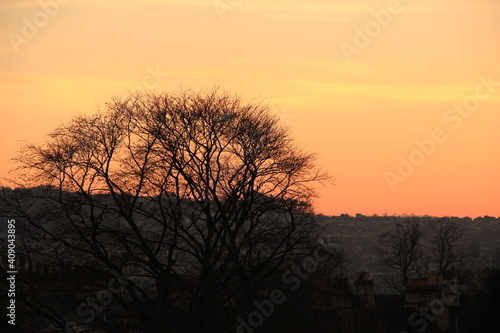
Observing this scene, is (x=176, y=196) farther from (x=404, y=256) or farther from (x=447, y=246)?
(x=447, y=246)

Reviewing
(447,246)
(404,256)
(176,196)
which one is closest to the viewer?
(176,196)

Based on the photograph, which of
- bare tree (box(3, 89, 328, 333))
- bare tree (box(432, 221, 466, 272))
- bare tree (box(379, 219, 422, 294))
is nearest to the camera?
bare tree (box(3, 89, 328, 333))

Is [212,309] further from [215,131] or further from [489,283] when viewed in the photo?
[489,283]

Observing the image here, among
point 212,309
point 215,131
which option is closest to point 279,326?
point 212,309

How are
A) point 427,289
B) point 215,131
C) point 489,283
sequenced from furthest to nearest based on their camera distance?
point 427,289, point 489,283, point 215,131

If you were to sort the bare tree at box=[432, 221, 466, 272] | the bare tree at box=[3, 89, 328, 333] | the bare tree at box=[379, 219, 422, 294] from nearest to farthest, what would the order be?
the bare tree at box=[3, 89, 328, 333]
the bare tree at box=[432, 221, 466, 272]
the bare tree at box=[379, 219, 422, 294]

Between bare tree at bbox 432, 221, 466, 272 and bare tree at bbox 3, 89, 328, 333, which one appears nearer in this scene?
bare tree at bbox 3, 89, 328, 333

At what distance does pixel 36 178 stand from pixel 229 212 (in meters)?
9.21

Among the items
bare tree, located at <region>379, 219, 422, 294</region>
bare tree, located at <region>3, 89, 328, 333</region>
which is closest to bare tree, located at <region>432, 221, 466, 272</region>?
bare tree, located at <region>379, 219, 422, 294</region>

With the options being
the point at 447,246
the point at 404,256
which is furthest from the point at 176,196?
the point at 447,246

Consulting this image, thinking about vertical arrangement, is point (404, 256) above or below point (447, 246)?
below

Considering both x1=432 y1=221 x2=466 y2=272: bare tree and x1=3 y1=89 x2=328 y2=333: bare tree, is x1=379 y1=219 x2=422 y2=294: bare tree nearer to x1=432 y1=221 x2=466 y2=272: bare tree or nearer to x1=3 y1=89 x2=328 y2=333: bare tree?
x1=432 y1=221 x2=466 y2=272: bare tree

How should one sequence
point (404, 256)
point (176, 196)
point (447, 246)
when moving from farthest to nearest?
point (447, 246), point (404, 256), point (176, 196)

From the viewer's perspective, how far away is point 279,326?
153 feet
